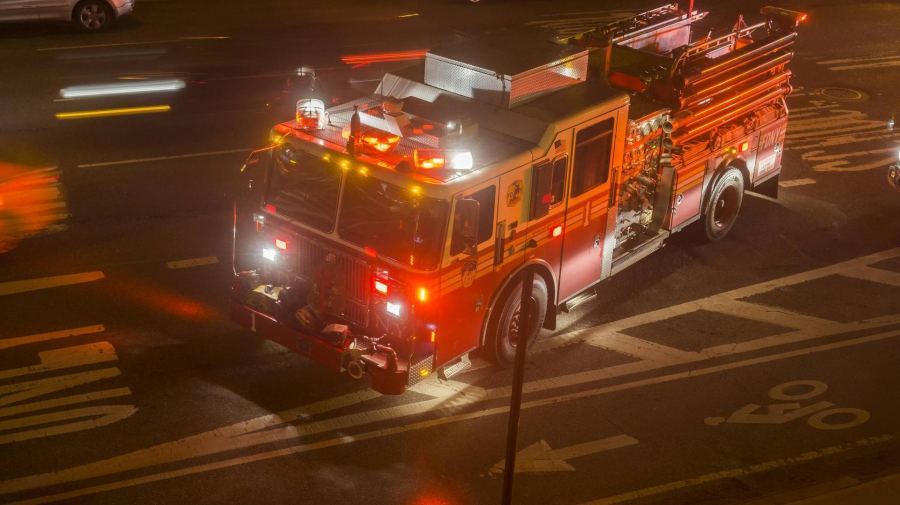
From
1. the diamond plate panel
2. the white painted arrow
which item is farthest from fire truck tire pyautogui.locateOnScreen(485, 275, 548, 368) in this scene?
the white painted arrow

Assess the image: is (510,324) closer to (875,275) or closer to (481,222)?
(481,222)

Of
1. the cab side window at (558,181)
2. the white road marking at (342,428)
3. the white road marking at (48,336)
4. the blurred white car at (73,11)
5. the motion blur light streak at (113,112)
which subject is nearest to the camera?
the white road marking at (342,428)

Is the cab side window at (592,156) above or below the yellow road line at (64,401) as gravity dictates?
above

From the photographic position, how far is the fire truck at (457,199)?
962cm

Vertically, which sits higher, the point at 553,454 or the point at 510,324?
the point at 510,324

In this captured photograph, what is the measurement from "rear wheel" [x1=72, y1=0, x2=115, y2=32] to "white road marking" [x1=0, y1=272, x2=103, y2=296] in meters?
11.0

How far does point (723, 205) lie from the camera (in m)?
14.3

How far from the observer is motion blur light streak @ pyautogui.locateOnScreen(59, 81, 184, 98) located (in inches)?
726

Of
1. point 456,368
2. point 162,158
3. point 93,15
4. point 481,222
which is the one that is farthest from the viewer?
point 93,15

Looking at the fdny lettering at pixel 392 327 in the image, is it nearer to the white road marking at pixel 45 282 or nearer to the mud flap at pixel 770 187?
the white road marking at pixel 45 282

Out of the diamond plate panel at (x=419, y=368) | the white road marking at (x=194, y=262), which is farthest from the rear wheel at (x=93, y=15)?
the diamond plate panel at (x=419, y=368)

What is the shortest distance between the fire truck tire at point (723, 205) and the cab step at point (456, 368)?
4859 millimetres

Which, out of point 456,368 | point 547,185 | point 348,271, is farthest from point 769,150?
point 348,271

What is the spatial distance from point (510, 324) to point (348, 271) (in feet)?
6.17
